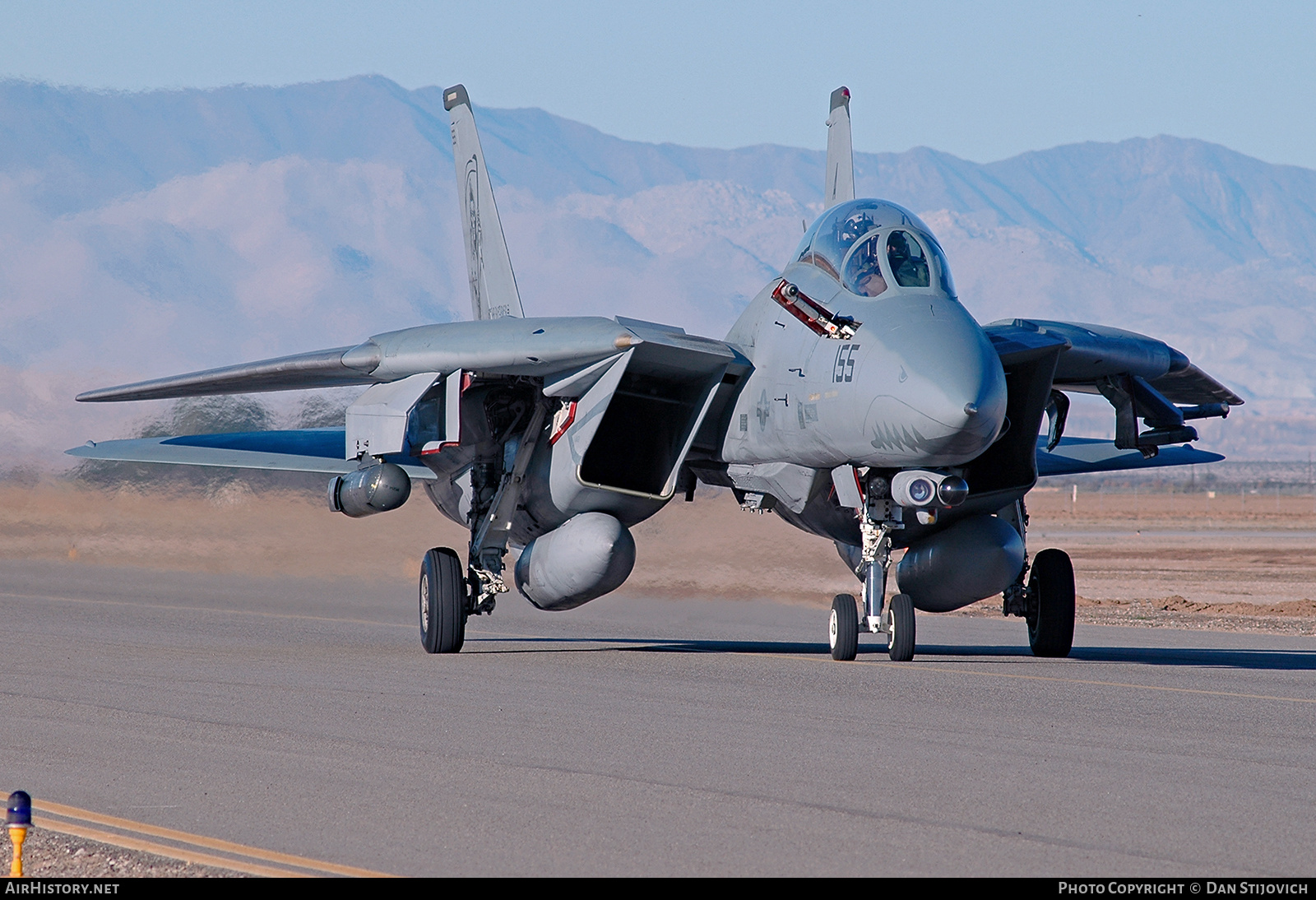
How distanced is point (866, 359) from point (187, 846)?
24.8ft

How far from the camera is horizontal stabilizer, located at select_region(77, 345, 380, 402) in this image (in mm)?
15127

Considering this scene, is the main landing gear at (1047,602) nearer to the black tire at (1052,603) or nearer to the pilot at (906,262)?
the black tire at (1052,603)

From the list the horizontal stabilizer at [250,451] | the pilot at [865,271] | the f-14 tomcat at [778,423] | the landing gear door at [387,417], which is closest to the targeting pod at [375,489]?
the f-14 tomcat at [778,423]

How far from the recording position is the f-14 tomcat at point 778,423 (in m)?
13.0

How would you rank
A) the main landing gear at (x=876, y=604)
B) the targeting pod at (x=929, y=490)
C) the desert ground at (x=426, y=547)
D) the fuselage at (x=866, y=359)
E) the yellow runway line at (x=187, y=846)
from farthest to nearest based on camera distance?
the desert ground at (x=426, y=547) < the main landing gear at (x=876, y=604) < the targeting pod at (x=929, y=490) < the fuselage at (x=866, y=359) < the yellow runway line at (x=187, y=846)

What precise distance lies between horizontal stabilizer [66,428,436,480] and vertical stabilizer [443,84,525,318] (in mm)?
2324

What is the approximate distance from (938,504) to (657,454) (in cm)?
324

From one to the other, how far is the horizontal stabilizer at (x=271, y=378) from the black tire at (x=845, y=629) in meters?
4.70

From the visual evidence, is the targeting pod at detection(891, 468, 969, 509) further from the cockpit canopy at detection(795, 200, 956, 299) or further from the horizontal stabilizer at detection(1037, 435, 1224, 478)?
the horizontal stabilizer at detection(1037, 435, 1224, 478)

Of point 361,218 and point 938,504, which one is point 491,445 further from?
point 361,218

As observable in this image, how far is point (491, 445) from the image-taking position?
52.9ft

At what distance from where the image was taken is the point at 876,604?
13.0 meters

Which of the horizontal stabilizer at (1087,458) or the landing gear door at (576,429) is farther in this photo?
the horizontal stabilizer at (1087,458)

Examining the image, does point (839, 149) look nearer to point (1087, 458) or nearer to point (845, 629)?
point (1087, 458)
